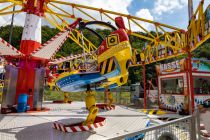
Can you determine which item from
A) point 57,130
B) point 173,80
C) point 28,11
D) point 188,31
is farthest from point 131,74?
point 57,130

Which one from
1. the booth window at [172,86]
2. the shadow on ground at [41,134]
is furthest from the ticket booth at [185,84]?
the shadow on ground at [41,134]

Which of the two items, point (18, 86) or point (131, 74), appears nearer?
point (18, 86)

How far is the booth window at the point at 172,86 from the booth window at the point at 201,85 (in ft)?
2.81

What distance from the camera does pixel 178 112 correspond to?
38.5 feet

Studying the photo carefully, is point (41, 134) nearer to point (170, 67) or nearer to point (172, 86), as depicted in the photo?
point (172, 86)

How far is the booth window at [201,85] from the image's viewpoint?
12008 mm

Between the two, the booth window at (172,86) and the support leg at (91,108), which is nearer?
the support leg at (91,108)

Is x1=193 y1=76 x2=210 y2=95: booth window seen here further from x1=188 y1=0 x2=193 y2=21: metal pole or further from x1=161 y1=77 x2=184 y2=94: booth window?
x1=188 y1=0 x2=193 y2=21: metal pole

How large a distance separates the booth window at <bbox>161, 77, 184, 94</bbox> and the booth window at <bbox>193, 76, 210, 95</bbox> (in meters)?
0.86

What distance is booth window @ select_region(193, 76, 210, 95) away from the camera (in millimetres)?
12008

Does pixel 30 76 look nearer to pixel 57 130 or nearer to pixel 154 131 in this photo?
pixel 57 130

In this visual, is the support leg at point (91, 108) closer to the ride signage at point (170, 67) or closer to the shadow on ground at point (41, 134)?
the shadow on ground at point (41, 134)

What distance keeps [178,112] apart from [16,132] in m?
9.51

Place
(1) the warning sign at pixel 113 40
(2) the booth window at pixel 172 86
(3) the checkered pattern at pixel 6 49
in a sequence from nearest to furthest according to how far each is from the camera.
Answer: (1) the warning sign at pixel 113 40 → (3) the checkered pattern at pixel 6 49 → (2) the booth window at pixel 172 86
